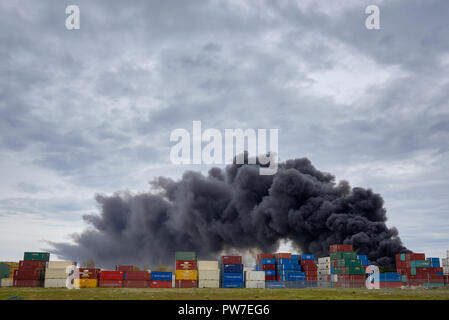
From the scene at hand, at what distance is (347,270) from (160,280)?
41201mm

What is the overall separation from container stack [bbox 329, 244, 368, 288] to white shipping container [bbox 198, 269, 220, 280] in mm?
27867

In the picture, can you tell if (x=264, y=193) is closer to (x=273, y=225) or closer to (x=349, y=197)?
(x=273, y=225)

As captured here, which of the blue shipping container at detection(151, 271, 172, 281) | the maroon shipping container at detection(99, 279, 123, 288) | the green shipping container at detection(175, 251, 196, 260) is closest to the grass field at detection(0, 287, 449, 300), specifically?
the maroon shipping container at detection(99, 279, 123, 288)

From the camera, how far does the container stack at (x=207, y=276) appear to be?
9012 cm

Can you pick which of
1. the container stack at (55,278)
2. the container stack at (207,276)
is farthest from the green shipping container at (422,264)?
the container stack at (55,278)

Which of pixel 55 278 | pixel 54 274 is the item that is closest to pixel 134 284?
pixel 55 278

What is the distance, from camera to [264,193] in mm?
181125

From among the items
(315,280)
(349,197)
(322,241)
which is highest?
(349,197)

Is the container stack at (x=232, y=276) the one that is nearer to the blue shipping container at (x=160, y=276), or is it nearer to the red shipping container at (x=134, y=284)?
the blue shipping container at (x=160, y=276)
